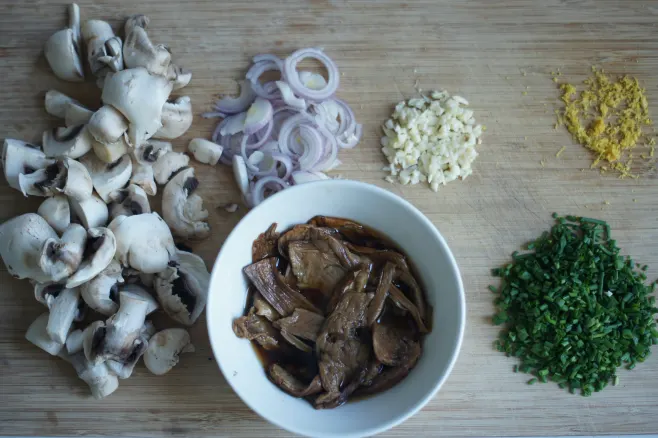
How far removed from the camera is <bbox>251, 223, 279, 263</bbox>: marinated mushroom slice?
1775 mm

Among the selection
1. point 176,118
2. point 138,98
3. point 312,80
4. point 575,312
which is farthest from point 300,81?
point 575,312

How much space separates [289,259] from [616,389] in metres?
1.34

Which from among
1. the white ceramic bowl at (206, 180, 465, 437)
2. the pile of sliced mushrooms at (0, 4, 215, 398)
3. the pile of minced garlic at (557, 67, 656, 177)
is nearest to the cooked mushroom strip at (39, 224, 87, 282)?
the pile of sliced mushrooms at (0, 4, 215, 398)

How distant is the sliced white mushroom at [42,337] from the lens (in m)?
1.93

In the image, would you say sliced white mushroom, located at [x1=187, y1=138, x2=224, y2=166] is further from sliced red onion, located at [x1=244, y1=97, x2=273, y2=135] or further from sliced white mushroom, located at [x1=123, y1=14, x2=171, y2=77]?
sliced white mushroom, located at [x1=123, y1=14, x2=171, y2=77]

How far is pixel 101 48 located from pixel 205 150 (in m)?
0.56

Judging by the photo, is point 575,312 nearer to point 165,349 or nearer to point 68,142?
point 165,349

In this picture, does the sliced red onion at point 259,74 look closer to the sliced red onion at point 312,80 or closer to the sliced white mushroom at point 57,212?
the sliced red onion at point 312,80

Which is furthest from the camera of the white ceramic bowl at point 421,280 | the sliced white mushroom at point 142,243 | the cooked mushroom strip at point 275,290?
the sliced white mushroom at point 142,243

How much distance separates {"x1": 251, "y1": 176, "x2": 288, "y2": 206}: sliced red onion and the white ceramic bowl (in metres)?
0.31

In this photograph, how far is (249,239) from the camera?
173 centimetres

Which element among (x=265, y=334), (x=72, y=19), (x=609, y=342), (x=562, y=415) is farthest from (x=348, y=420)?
(x=72, y=19)

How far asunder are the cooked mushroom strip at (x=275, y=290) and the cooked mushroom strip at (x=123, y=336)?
43 centimetres

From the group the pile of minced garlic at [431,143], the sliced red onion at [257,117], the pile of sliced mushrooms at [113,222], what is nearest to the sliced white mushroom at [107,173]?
the pile of sliced mushrooms at [113,222]
